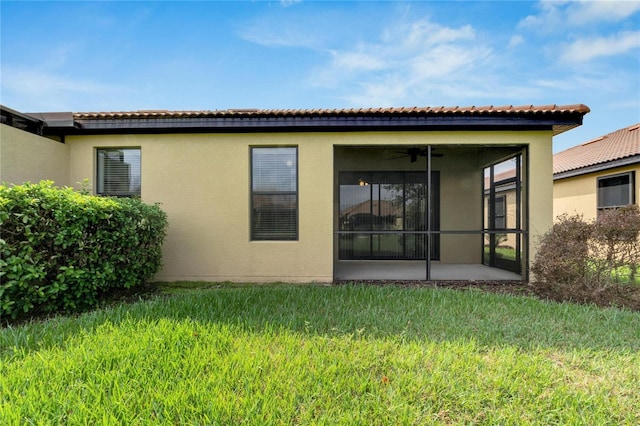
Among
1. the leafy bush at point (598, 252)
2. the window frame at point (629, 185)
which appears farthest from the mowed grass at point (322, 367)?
the window frame at point (629, 185)

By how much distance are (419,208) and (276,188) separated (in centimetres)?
516

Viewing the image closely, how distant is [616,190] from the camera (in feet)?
30.5

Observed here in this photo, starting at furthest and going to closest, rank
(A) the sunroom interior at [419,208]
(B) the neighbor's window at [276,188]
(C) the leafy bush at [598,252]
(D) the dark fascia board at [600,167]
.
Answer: (D) the dark fascia board at [600,167] → (A) the sunroom interior at [419,208] → (B) the neighbor's window at [276,188] → (C) the leafy bush at [598,252]

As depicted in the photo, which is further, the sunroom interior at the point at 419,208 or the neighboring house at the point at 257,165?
the sunroom interior at the point at 419,208

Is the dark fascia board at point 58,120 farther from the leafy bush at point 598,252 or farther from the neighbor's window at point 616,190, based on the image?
the neighbor's window at point 616,190

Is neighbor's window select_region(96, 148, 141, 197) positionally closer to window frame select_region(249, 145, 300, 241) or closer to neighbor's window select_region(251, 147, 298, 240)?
window frame select_region(249, 145, 300, 241)

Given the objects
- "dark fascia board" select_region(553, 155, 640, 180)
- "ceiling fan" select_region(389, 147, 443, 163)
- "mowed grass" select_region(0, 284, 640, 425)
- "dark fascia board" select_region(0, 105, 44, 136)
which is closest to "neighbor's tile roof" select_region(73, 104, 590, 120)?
"dark fascia board" select_region(0, 105, 44, 136)

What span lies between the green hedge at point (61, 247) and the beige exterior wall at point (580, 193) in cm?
1225

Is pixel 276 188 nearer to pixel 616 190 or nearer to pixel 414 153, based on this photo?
pixel 414 153

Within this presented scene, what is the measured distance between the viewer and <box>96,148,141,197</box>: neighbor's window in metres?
6.50

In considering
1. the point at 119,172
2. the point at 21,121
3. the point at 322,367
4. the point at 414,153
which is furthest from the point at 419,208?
the point at 21,121

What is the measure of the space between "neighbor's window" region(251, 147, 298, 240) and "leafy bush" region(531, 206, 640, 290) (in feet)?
16.0

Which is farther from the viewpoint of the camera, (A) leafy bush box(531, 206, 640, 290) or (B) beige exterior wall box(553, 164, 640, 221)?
(B) beige exterior wall box(553, 164, 640, 221)

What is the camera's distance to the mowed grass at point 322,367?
2.06m
